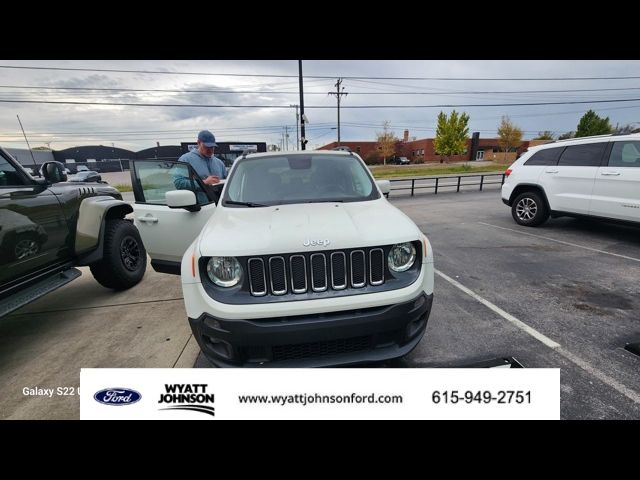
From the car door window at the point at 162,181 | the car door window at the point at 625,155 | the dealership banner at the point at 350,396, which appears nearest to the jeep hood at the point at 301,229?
the dealership banner at the point at 350,396

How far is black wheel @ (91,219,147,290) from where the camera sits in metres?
3.90

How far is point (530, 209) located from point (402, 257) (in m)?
6.43

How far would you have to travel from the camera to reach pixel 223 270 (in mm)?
1949

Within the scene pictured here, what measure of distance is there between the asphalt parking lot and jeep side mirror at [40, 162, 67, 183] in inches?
62.9

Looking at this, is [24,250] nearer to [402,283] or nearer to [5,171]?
[5,171]

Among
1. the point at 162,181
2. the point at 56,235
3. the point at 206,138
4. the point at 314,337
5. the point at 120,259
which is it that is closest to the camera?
the point at 314,337

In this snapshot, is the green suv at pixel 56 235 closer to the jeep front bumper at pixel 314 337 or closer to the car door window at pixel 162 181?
the car door window at pixel 162 181

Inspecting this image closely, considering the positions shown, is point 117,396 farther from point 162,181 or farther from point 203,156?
point 203,156

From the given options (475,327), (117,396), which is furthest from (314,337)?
(475,327)

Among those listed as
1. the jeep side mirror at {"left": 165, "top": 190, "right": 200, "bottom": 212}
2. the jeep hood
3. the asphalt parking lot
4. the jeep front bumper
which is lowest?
the asphalt parking lot

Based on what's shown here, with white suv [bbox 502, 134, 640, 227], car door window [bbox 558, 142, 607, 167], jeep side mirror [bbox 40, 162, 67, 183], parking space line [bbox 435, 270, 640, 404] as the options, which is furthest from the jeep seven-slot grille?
car door window [bbox 558, 142, 607, 167]

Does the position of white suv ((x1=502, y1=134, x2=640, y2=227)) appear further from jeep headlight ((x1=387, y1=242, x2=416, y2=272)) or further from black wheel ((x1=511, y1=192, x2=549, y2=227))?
jeep headlight ((x1=387, y1=242, x2=416, y2=272))
